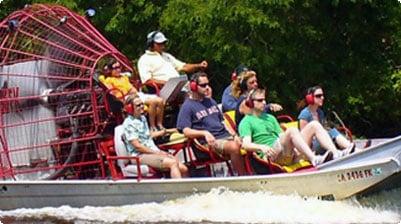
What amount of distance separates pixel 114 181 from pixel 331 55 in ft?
24.4

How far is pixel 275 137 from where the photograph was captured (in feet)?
41.5

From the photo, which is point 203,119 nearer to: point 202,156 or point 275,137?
point 202,156

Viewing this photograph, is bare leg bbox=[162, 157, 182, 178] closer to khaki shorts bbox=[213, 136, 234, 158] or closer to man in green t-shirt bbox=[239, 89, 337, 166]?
khaki shorts bbox=[213, 136, 234, 158]

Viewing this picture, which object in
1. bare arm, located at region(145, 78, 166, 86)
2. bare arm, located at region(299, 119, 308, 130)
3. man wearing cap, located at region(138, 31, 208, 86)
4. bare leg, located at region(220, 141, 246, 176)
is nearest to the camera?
bare leg, located at region(220, 141, 246, 176)

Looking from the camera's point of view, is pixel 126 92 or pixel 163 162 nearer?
pixel 163 162

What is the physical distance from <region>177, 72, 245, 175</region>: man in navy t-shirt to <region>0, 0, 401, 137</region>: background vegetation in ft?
16.1

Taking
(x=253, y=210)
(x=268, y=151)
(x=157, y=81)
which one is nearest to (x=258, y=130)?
(x=268, y=151)

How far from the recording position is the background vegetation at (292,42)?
59.6 feet

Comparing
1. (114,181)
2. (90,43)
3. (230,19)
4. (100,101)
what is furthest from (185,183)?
(230,19)

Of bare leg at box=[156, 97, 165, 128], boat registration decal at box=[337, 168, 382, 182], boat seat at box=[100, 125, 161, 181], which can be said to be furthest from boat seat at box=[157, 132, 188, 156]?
boat registration decal at box=[337, 168, 382, 182]

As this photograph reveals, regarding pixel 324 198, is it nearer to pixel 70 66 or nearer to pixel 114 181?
pixel 114 181

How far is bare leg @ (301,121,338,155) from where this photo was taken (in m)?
12.3

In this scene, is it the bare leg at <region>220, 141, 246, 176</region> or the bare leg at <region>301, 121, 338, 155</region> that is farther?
the bare leg at <region>220, 141, 246, 176</region>

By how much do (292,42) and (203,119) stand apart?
5978 millimetres
